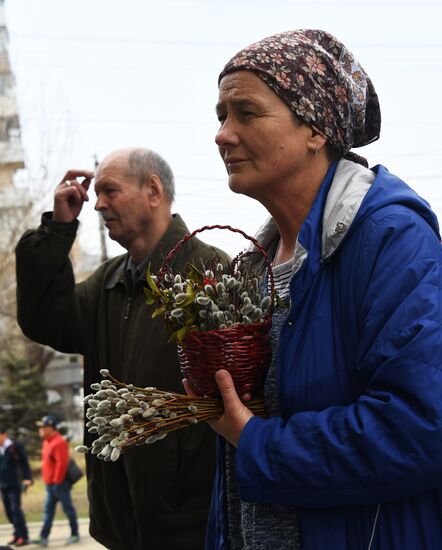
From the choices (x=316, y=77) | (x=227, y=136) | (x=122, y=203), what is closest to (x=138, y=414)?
(x=227, y=136)

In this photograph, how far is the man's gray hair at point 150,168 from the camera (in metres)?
3.70

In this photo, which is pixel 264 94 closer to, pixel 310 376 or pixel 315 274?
pixel 315 274

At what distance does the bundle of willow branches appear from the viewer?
6.25ft

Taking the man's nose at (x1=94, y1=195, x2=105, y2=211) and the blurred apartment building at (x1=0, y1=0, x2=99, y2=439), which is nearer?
the man's nose at (x1=94, y1=195, x2=105, y2=211)

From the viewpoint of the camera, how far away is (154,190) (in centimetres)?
371

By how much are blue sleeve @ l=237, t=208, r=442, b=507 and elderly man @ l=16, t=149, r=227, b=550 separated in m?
1.42

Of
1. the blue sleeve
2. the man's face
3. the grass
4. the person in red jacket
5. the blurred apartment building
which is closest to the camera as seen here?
the blue sleeve

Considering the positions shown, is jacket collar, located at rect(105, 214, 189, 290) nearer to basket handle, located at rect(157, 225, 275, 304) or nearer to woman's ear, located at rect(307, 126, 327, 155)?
basket handle, located at rect(157, 225, 275, 304)

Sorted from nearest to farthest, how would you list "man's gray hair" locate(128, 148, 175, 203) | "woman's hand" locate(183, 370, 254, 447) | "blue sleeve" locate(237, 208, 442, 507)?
1. "blue sleeve" locate(237, 208, 442, 507)
2. "woman's hand" locate(183, 370, 254, 447)
3. "man's gray hair" locate(128, 148, 175, 203)

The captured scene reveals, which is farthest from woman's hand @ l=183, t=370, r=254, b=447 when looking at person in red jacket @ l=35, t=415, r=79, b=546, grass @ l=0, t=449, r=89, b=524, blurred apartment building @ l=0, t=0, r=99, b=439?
blurred apartment building @ l=0, t=0, r=99, b=439

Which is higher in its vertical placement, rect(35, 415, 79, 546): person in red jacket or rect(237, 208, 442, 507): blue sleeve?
rect(237, 208, 442, 507): blue sleeve

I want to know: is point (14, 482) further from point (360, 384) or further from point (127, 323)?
point (360, 384)

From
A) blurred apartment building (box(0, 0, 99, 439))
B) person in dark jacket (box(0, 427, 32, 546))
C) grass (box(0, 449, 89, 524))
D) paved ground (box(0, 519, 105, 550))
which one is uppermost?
blurred apartment building (box(0, 0, 99, 439))

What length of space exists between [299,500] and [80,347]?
6.71 ft
